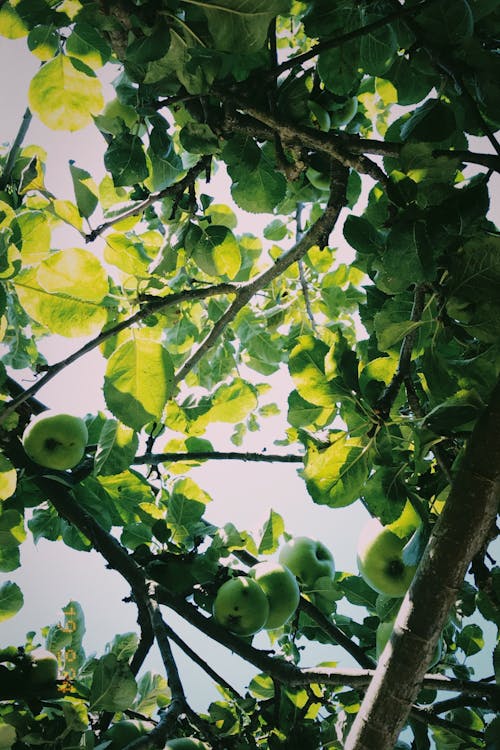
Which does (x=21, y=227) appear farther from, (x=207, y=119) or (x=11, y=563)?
(x=11, y=563)

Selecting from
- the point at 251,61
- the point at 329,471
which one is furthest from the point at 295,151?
the point at 329,471

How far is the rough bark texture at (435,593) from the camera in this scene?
766 millimetres

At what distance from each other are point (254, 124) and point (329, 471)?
836 millimetres

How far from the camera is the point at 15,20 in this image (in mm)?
1164

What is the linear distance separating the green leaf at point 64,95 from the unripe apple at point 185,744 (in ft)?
5.22

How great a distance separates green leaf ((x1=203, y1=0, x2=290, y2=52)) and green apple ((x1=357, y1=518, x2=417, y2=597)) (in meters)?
1.22

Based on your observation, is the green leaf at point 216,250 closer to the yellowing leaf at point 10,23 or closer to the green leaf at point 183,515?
the yellowing leaf at point 10,23

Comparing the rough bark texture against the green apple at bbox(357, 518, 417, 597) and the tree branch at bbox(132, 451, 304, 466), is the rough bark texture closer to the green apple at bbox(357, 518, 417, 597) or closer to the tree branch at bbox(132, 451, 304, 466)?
the green apple at bbox(357, 518, 417, 597)

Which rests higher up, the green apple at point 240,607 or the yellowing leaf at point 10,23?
the yellowing leaf at point 10,23

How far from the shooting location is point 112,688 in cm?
118

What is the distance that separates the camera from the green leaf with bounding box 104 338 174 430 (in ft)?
3.77

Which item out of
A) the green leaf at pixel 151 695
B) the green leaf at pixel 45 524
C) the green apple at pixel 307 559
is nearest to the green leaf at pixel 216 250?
the green leaf at pixel 45 524

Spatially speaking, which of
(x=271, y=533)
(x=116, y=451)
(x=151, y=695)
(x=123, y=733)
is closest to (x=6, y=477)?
(x=116, y=451)

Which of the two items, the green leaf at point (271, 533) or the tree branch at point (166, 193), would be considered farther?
the green leaf at point (271, 533)
